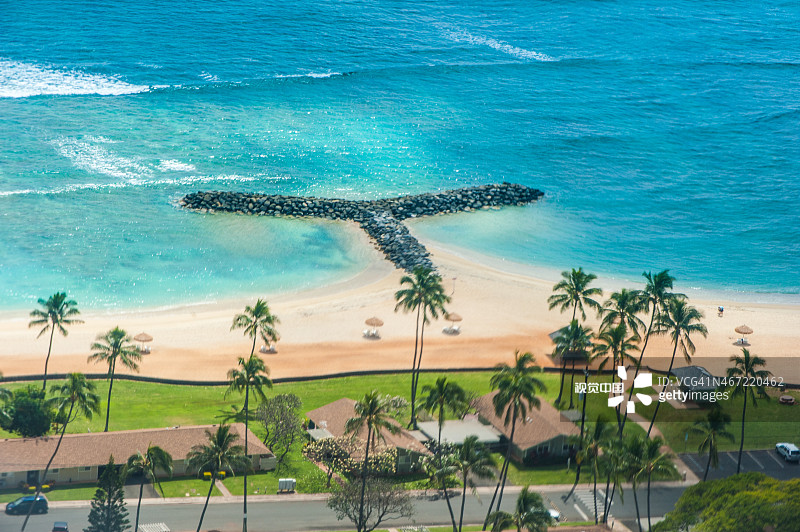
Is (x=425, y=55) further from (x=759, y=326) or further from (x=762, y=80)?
(x=759, y=326)

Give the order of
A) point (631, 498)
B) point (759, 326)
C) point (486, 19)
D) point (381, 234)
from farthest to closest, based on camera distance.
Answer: point (486, 19) → point (381, 234) → point (759, 326) → point (631, 498)

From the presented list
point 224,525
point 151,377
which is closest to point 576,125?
point 151,377

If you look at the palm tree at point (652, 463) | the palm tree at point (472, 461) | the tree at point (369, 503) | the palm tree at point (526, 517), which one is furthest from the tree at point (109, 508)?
the palm tree at point (652, 463)

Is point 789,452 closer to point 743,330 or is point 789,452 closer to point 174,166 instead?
point 743,330

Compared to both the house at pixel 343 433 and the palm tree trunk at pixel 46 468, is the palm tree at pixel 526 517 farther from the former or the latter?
the palm tree trunk at pixel 46 468

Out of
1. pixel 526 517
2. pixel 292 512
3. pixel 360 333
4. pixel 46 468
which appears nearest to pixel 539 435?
pixel 526 517

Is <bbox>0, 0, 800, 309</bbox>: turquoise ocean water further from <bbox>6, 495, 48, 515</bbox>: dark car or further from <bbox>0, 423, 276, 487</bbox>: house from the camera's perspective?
<bbox>6, 495, 48, 515</bbox>: dark car

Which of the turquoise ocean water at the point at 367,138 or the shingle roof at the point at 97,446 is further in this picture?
the turquoise ocean water at the point at 367,138
